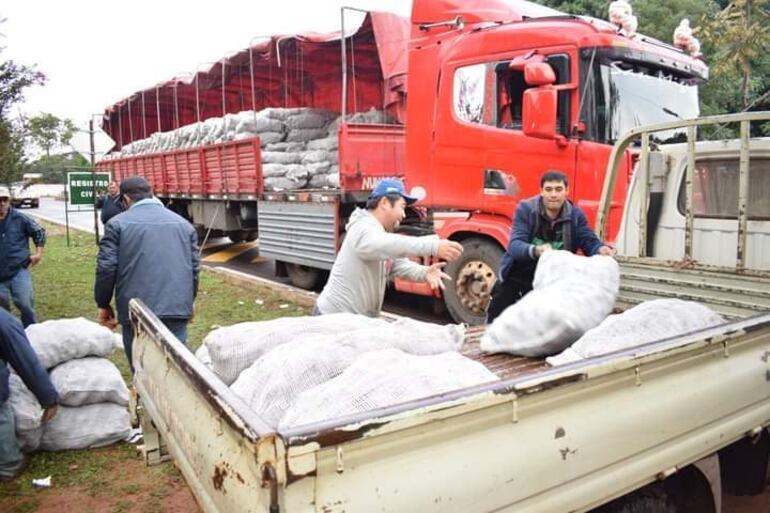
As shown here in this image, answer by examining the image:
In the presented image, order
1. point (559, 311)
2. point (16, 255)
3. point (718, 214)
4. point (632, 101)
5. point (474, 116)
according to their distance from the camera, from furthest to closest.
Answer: point (474, 116) < point (16, 255) < point (632, 101) < point (718, 214) < point (559, 311)

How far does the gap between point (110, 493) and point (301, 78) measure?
8244 millimetres

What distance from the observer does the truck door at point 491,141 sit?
210 inches

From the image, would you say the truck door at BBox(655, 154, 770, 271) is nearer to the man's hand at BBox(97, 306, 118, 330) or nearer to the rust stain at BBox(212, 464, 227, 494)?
the rust stain at BBox(212, 464, 227, 494)

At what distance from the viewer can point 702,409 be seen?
2154 millimetres

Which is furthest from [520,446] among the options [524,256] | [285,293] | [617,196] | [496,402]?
[285,293]

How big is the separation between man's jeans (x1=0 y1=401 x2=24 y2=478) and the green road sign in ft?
36.8

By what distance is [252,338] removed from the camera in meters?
2.33

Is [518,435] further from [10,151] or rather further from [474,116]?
[10,151]

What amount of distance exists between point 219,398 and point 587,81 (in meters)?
4.49

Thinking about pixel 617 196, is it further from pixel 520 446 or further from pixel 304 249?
pixel 304 249

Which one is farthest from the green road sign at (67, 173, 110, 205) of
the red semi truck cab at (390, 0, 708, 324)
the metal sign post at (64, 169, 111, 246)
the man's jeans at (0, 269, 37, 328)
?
the red semi truck cab at (390, 0, 708, 324)

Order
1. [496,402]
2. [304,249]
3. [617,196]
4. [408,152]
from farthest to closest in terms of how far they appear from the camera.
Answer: [304,249], [408,152], [617,196], [496,402]

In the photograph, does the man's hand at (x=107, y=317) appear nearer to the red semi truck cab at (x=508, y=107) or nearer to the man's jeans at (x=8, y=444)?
the man's jeans at (x=8, y=444)

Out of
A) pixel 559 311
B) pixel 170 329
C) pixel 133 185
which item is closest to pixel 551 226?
pixel 559 311
